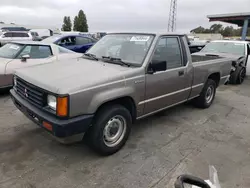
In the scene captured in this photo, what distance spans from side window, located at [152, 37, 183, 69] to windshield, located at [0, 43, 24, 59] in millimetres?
4234

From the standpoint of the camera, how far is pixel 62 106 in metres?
2.53

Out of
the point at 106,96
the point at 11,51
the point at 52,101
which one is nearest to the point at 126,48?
the point at 106,96

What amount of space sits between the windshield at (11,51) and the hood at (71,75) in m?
3.03

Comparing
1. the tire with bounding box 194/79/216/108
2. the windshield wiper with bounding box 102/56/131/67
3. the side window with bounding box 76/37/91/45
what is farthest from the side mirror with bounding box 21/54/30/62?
the side window with bounding box 76/37/91/45

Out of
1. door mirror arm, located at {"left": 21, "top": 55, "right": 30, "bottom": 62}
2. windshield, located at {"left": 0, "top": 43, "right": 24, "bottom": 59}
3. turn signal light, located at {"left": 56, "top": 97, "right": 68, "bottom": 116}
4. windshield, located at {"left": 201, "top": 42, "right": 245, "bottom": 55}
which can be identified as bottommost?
turn signal light, located at {"left": 56, "top": 97, "right": 68, "bottom": 116}

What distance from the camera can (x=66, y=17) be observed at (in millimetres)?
71125

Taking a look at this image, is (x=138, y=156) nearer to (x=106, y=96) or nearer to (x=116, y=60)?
(x=106, y=96)

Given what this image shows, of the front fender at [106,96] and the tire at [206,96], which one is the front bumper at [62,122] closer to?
the front fender at [106,96]

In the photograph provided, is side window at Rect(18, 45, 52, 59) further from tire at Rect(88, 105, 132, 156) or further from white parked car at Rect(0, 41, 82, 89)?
tire at Rect(88, 105, 132, 156)

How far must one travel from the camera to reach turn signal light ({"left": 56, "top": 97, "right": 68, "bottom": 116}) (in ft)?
8.25

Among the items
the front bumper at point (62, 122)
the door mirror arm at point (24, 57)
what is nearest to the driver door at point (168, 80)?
the front bumper at point (62, 122)

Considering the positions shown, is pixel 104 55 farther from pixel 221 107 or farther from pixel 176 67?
pixel 221 107

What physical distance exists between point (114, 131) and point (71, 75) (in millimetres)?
1048

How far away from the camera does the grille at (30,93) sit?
2.80m
